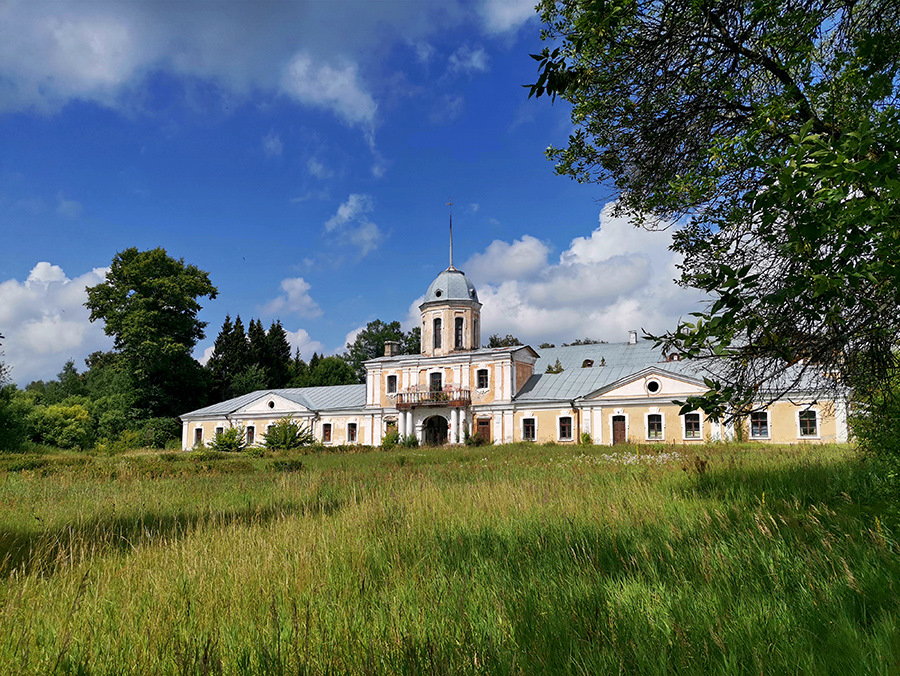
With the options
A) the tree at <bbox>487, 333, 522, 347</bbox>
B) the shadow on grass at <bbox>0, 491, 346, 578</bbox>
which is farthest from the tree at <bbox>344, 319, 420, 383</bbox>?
the shadow on grass at <bbox>0, 491, 346, 578</bbox>

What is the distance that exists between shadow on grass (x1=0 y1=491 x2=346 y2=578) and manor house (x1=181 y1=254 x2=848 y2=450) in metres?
28.2

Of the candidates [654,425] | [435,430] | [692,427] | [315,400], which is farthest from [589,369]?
[315,400]

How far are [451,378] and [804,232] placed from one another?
36.6m

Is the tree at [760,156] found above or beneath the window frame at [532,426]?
above

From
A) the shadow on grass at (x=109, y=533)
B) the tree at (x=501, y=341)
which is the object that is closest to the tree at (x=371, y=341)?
the tree at (x=501, y=341)

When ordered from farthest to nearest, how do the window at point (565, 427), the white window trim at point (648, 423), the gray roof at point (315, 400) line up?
1. the gray roof at point (315, 400)
2. the window at point (565, 427)
3. the white window trim at point (648, 423)

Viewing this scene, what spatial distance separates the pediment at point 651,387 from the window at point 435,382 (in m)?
9.89

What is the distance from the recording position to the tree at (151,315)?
44.0 m

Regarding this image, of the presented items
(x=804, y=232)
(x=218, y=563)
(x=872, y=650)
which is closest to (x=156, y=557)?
(x=218, y=563)

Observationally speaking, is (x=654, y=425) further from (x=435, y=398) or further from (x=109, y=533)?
(x=109, y=533)

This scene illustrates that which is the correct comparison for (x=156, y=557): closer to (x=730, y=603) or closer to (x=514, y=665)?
(x=514, y=665)

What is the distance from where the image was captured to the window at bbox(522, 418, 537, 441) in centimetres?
3709

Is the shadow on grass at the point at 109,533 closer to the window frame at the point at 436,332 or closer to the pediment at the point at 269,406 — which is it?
the window frame at the point at 436,332

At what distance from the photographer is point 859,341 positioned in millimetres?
5250
